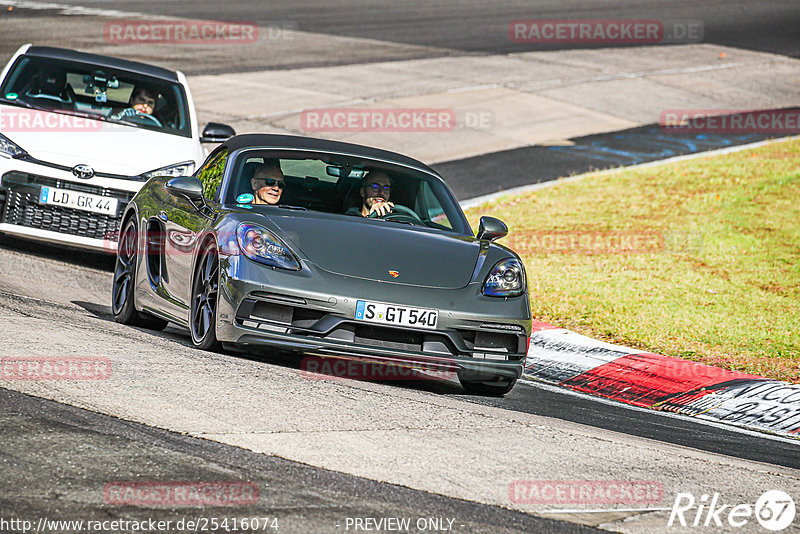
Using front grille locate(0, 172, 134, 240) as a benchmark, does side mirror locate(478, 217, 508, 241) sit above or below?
above

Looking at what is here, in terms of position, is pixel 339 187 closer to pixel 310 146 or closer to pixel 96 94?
pixel 310 146

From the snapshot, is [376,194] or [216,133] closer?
[376,194]

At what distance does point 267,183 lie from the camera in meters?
7.75

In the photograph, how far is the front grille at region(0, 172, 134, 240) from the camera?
1030 cm

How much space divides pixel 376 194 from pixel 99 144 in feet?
12.2

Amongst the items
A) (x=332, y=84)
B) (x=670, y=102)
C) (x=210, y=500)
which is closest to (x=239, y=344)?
(x=210, y=500)

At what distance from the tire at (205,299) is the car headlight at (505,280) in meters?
1.54

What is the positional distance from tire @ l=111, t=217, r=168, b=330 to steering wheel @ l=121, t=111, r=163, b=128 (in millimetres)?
2838

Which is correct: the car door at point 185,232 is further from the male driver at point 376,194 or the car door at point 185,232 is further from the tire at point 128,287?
the male driver at point 376,194

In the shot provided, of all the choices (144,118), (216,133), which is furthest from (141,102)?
(216,133)

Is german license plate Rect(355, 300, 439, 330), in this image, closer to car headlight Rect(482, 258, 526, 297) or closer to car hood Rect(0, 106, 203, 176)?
car headlight Rect(482, 258, 526, 297)

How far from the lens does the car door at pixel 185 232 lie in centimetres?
752

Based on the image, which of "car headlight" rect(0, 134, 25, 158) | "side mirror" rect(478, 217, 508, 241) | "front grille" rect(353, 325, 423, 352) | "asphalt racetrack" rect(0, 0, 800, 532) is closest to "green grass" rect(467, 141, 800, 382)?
"asphalt racetrack" rect(0, 0, 800, 532)

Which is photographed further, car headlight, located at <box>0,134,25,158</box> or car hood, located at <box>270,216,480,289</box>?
car headlight, located at <box>0,134,25,158</box>
